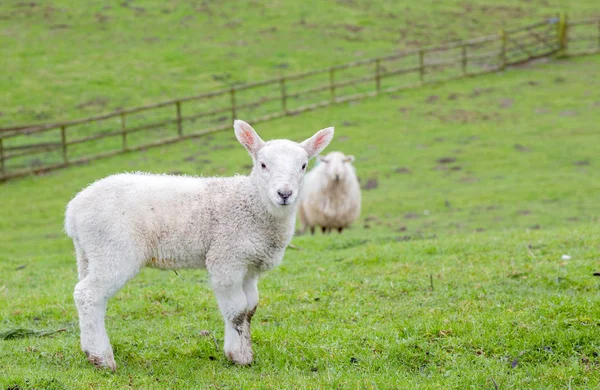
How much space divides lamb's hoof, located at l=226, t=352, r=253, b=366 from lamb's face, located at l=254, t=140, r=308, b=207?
1299mm

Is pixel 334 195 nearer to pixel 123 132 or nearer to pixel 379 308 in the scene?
pixel 379 308

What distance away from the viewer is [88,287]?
229 inches

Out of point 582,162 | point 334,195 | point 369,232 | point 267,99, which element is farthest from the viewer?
point 267,99

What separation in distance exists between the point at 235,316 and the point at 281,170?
127 cm

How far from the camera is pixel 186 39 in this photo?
34562mm

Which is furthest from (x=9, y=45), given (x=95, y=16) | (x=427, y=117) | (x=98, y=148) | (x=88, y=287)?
(x=88, y=287)

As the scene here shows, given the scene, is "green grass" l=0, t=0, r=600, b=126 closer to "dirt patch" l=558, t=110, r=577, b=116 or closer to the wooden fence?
the wooden fence

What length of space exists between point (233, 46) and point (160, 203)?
28666 millimetres

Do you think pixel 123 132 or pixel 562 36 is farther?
pixel 562 36

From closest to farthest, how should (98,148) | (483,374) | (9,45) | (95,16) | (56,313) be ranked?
(483,374), (56,313), (98,148), (9,45), (95,16)

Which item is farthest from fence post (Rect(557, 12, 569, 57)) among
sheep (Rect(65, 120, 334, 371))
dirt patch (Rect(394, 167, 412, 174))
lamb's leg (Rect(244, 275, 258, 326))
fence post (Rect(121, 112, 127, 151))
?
lamb's leg (Rect(244, 275, 258, 326))

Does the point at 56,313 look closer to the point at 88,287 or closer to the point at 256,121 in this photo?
the point at 88,287

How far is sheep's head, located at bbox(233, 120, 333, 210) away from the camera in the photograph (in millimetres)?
5805

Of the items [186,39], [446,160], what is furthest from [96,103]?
[446,160]
